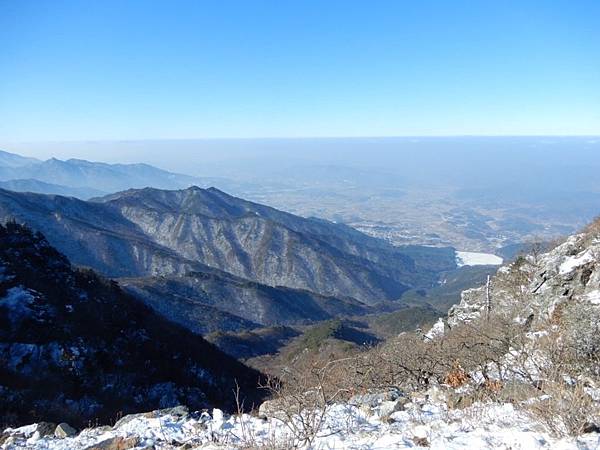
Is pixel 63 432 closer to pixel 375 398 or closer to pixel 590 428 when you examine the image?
pixel 375 398

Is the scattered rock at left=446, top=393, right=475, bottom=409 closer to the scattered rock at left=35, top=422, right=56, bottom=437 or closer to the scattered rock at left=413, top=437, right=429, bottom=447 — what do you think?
the scattered rock at left=413, top=437, right=429, bottom=447

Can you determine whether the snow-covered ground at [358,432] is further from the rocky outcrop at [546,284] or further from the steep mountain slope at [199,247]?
the steep mountain slope at [199,247]

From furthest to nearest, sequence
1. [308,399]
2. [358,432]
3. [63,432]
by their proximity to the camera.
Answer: [63,432] → [308,399] → [358,432]

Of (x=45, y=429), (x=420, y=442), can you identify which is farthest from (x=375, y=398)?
(x=45, y=429)

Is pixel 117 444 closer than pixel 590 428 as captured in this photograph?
No

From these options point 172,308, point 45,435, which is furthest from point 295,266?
point 45,435

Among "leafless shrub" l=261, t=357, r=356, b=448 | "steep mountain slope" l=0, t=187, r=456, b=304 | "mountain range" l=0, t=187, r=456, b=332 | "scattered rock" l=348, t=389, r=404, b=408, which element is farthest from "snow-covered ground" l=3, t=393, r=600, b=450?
"steep mountain slope" l=0, t=187, r=456, b=304

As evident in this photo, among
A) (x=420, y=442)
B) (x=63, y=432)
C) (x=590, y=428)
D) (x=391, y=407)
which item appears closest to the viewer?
(x=590, y=428)

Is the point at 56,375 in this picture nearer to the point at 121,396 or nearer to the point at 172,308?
the point at 121,396
